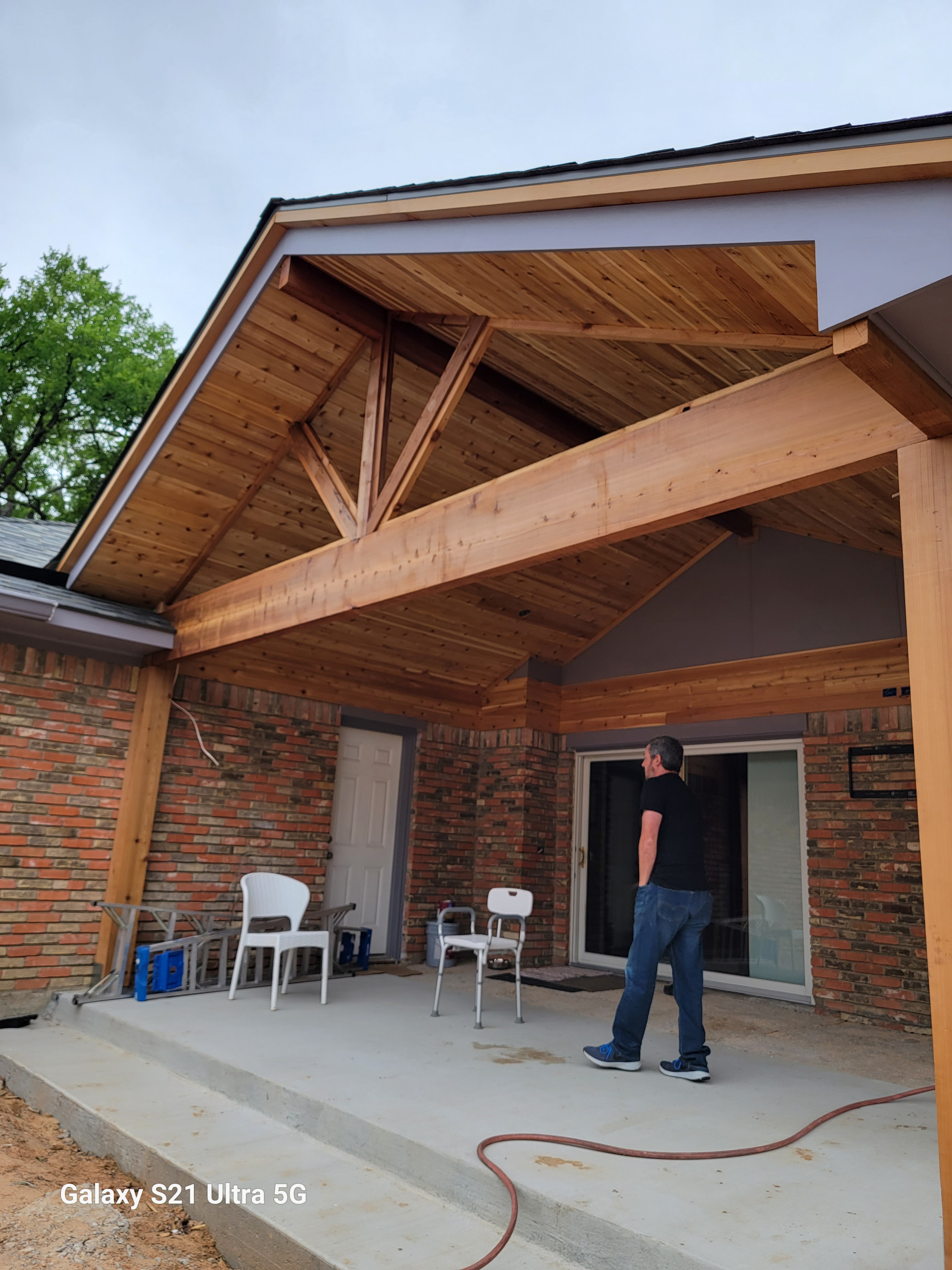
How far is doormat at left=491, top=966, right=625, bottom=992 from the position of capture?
6965 mm

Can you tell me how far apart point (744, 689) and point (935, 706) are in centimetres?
500

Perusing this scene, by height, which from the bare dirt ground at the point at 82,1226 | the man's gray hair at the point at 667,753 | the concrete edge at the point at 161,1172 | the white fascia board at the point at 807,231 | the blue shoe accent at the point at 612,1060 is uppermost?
the white fascia board at the point at 807,231


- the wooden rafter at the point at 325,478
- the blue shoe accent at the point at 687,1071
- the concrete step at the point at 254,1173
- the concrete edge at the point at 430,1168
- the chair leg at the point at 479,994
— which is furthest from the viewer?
the wooden rafter at the point at 325,478

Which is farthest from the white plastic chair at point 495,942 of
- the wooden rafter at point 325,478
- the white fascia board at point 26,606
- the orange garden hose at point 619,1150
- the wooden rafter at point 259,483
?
the white fascia board at point 26,606

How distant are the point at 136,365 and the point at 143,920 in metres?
14.3

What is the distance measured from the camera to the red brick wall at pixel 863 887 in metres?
6.07

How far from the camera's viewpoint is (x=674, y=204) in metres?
2.92

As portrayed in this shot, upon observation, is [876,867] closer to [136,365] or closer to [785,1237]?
[785,1237]

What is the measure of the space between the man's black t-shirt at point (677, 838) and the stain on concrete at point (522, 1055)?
1121 mm

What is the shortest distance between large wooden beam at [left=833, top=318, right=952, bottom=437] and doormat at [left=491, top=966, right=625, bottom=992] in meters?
5.44

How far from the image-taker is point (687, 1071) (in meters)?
4.13

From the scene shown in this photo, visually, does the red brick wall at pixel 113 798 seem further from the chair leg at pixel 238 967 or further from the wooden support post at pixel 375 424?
the wooden support post at pixel 375 424

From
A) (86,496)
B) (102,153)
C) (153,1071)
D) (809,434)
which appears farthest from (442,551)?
(102,153)

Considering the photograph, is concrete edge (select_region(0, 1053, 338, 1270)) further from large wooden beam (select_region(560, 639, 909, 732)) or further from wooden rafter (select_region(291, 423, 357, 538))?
large wooden beam (select_region(560, 639, 909, 732))
